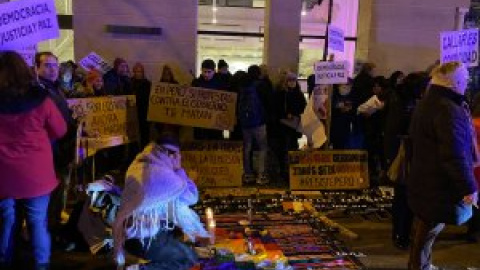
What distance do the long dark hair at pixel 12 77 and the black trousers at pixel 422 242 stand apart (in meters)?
3.48

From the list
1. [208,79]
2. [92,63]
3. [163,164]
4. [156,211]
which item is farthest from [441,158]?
[92,63]

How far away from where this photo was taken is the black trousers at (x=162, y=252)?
5121mm

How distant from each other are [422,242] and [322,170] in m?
3.40

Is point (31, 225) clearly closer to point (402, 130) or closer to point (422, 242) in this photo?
point (422, 242)

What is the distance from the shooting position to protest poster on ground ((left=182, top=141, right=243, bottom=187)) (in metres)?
8.62

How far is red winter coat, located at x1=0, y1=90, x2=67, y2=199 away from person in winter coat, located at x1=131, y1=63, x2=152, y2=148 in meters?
4.45

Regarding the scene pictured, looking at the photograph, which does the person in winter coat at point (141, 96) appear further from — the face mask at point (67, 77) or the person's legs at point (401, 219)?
the person's legs at point (401, 219)

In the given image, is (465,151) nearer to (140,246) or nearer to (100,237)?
(140,246)

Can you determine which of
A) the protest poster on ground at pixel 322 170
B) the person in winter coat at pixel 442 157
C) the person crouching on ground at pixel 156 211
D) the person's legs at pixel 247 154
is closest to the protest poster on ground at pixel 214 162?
the person's legs at pixel 247 154

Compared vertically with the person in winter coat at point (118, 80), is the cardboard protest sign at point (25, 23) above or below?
above

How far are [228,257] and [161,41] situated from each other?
5.71 metres

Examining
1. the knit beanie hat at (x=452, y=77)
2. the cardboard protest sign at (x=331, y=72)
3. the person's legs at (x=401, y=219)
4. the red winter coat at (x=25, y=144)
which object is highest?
the knit beanie hat at (x=452, y=77)

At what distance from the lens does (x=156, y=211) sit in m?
5.00

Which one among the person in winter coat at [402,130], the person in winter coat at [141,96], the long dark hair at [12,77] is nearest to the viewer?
the long dark hair at [12,77]
